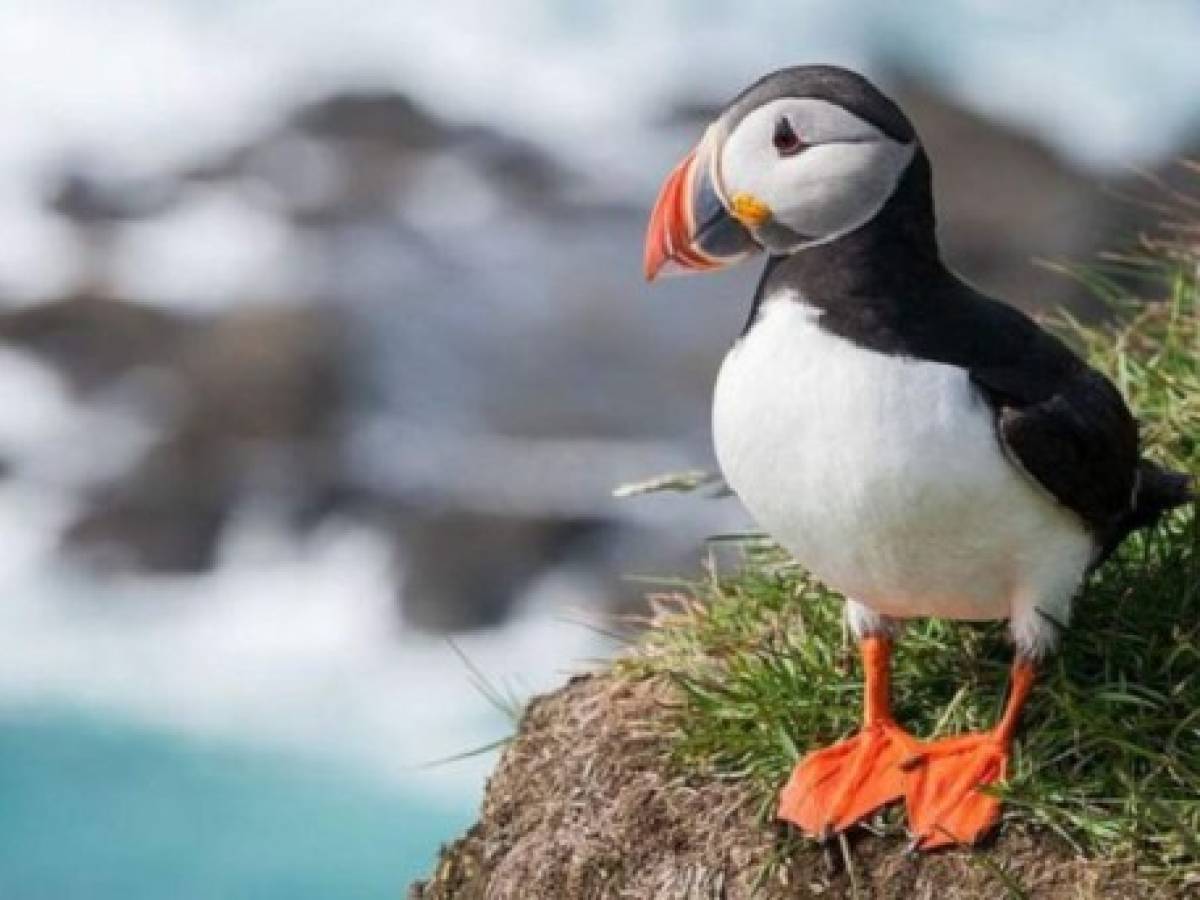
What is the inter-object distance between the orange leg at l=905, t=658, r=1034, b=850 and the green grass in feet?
A: 0.10

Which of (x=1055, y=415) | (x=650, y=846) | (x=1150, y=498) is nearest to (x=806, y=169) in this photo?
(x=1055, y=415)

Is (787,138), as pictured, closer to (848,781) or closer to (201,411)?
(848,781)

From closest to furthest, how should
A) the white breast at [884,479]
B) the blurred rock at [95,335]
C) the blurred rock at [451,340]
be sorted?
the white breast at [884,479], the blurred rock at [451,340], the blurred rock at [95,335]

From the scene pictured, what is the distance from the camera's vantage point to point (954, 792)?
258cm

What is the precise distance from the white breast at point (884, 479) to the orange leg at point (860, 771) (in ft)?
0.52

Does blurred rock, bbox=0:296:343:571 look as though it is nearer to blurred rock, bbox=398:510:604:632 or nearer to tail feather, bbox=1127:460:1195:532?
blurred rock, bbox=398:510:604:632

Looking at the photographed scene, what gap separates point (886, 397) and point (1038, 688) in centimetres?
51

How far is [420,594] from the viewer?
28.8ft

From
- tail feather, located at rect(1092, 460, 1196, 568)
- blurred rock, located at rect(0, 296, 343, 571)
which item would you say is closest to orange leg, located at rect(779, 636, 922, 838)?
tail feather, located at rect(1092, 460, 1196, 568)

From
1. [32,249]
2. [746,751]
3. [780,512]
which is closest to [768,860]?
[746,751]

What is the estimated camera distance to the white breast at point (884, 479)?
2.41m

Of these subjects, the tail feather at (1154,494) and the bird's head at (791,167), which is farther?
the tail feather at (1154,494)

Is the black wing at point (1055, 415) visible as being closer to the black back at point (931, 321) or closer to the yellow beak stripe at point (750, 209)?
the black back at point (931, 321)

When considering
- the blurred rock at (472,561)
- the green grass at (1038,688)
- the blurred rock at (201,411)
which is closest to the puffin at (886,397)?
the green grass at (1038,688)
